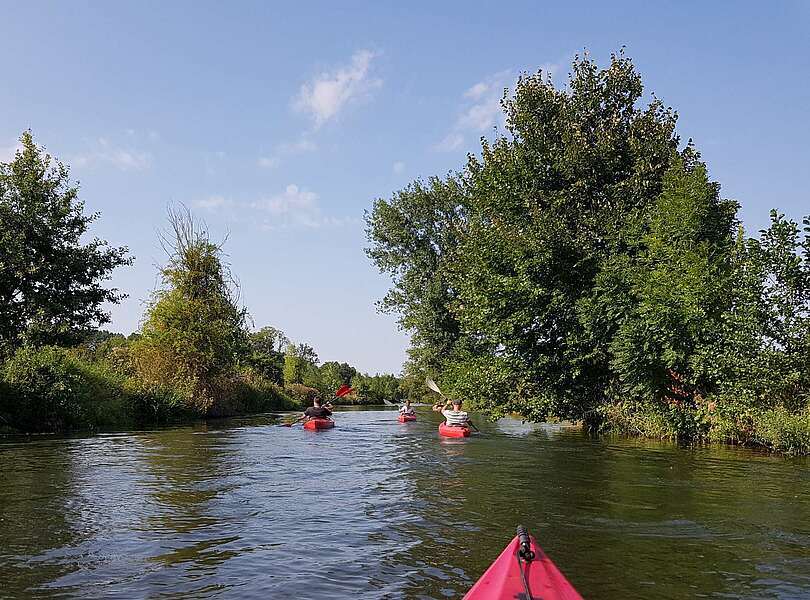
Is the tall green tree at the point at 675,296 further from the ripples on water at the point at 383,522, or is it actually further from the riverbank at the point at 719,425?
the ripples on water at the point at 383,522

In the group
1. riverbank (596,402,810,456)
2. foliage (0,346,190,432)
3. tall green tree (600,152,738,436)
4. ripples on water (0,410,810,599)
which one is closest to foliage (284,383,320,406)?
foliage (0,346,190,432)

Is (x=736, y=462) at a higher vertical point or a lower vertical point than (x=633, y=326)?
lower

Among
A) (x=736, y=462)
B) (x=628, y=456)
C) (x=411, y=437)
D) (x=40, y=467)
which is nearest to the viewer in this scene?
(x=40, y=467)

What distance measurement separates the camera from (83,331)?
95.8ft

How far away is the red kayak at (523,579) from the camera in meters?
4.44

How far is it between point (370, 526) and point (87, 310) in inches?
957

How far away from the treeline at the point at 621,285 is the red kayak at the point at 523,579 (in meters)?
14.8

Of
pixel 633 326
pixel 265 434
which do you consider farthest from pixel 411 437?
pixel 633 326

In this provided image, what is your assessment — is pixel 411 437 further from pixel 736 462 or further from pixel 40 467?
pixel 40 467

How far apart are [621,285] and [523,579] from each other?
18.3 metres

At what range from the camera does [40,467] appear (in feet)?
46.4

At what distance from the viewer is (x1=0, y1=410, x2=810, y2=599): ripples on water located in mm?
6637

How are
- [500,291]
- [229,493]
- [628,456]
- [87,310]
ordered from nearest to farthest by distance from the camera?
1. [229,493]
2. [628,456]
3. [500,291]
4. [87,310]

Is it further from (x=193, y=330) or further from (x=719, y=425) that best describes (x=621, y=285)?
(x=193, y=330)
